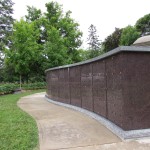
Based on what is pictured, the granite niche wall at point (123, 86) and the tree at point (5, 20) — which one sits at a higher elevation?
the tree at point (5, 20)

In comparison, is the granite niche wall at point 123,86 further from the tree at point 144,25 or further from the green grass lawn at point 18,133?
the tree at point 144,25

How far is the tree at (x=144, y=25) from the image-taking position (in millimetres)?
42781

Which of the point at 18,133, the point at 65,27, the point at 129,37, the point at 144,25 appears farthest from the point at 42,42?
the point at 18,133

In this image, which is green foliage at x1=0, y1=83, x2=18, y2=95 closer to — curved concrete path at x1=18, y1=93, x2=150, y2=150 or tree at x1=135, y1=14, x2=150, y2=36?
curved concrete path at x1=18, y1=93, x2=150, y2=150

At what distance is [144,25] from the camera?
4309 cm

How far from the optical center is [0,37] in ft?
144

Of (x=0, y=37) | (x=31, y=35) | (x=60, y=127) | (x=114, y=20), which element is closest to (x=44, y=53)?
(x=31, y=35)

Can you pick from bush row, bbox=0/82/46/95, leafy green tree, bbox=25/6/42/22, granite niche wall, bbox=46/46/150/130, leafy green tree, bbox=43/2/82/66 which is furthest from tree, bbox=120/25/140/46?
granite niche wall, bbox=46/46/150/130

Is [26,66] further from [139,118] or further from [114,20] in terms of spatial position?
[114,20]

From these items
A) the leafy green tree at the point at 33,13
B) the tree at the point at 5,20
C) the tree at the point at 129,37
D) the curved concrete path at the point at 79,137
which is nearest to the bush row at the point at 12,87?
the leafy green tree at the point at 33,13

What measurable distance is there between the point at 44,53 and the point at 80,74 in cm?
1888

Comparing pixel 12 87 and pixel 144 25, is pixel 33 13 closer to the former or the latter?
pixel 12 87

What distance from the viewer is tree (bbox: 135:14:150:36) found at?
42781 mm

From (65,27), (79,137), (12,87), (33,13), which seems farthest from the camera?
(33,13)
